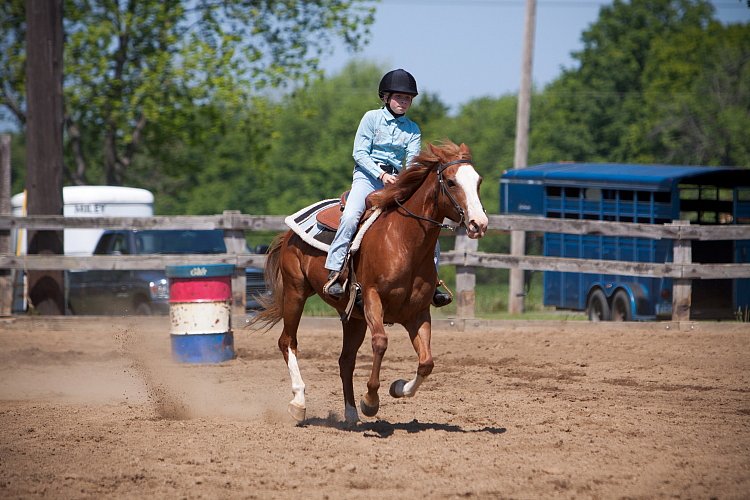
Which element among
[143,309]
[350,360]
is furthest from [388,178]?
[143,309]

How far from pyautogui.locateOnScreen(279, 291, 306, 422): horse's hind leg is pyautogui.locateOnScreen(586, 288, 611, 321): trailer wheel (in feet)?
27.8

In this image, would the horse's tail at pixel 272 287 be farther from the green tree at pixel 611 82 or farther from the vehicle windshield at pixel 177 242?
the green tree at pixel 611 82

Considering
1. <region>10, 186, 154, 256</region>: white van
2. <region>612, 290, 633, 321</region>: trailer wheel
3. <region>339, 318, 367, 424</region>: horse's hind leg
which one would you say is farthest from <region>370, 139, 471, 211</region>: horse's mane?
<region>10, 186, 154, 256</region>: white van

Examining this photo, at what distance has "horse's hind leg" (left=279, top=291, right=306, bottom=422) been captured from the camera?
7.99m

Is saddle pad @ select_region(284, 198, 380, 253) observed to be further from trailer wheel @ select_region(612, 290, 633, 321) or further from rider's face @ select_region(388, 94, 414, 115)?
trailer wheel @ select_region(612, 290, 633, 321)

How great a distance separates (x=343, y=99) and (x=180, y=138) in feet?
140

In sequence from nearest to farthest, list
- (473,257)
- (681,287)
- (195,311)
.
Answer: (195,311), (681,287), (473,257)

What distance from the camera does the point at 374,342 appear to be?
7230 millimetres

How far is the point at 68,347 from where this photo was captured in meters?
13.0

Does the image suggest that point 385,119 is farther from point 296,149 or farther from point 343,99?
point 343,99

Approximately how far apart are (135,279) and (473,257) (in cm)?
611

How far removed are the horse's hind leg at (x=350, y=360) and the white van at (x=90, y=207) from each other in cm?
1246

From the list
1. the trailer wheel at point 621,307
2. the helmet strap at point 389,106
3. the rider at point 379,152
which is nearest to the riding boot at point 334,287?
the rider at point 379,152

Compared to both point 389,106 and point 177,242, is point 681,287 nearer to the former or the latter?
point 389,106
